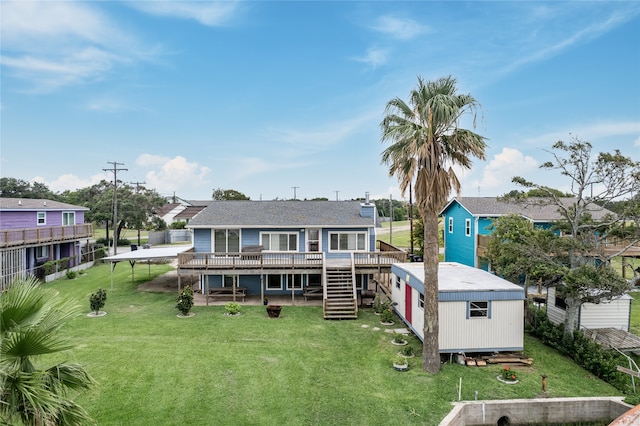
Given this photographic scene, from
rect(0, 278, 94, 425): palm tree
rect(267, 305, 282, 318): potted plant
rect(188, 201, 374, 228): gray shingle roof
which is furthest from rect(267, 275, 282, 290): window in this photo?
rect(0, 278, 94, 425): palm tree

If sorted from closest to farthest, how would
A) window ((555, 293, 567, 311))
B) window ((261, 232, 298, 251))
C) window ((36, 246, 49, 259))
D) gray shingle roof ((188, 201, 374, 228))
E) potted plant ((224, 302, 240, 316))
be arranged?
window ((555, 293, 567, 311)), potted plant ((224, 302, 240, 316)), gray shingle roof ((188, 201, 374, 228)), window ((261, 232, 298, 251)), window ((36, 246, 49, 259))

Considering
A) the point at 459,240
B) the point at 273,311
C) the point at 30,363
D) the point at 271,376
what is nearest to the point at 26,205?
the point at 273,311

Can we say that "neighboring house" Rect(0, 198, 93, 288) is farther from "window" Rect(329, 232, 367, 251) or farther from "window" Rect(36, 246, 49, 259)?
"window" Rect(329, 232, 367, 251)

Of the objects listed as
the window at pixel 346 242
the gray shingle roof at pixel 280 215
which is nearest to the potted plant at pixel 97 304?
the gray shingle roof at pixel 280 215

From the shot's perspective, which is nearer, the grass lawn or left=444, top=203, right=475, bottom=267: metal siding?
the grass lawn

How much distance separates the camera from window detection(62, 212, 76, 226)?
93.8ft

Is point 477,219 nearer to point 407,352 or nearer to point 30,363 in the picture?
point 407,352

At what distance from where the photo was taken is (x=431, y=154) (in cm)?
1044

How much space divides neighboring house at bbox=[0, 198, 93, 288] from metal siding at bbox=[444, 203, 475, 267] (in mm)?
27702

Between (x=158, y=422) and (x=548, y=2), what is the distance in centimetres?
2267

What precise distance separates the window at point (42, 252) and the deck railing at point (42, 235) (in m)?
1.41

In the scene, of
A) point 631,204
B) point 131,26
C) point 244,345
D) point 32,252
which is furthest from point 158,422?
point 32,252

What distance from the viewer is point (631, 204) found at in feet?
39.4

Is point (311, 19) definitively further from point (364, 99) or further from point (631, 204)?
point (631, 204)
